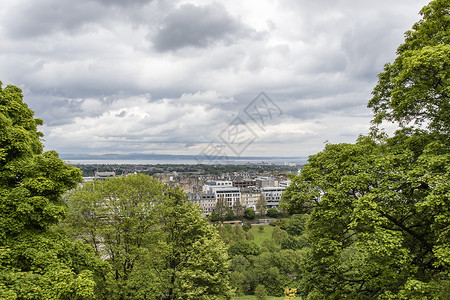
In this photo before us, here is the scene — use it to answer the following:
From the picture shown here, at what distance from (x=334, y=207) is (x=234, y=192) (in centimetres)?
10091

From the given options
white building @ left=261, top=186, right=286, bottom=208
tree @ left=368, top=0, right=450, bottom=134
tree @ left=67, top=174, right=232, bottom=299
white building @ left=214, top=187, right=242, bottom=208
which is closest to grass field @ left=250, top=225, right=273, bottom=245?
white building @ left=214, top=187, right=242, bottom=208

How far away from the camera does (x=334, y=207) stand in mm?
11789

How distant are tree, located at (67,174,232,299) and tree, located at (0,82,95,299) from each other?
7.02 meters

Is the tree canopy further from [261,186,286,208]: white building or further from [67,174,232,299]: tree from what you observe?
[261,186,286,208]: white building

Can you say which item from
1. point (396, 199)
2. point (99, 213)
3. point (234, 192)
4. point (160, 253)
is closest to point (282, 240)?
point (160, 253)

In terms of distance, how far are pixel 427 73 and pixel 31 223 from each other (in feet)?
56.6

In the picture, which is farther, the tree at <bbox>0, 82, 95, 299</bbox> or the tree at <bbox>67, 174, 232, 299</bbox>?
the tree at <bbox>67, 174, 232, 299</bbox>

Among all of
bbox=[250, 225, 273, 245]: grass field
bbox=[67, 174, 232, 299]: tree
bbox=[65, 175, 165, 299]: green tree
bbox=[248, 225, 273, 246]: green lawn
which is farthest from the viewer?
bbox=[250, 225, 273, 245]: grass field

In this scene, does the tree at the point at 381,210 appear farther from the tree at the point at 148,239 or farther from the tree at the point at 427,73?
the tree at the point at 148,239

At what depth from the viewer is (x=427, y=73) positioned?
10195 mm

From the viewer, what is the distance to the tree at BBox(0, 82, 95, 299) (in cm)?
886

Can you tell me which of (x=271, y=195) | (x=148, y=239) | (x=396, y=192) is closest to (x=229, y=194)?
(x=271, y=195)

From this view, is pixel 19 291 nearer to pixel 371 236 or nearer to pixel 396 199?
pixel 371 236

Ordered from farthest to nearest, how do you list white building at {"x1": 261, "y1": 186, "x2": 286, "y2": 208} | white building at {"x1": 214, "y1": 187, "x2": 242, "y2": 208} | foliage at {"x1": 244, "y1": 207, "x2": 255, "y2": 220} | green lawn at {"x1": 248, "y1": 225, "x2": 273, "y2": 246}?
white building at {"x1": 261, "y1": 186, "x2": 286, "y2": 208}
white building at {"x1": 214, "y1": 187, "x2": 242, "y2": 208}
foliage at {"x1": 244, "y1": 207, "x2": 255, "y2": 220}
green lawn at {"x1": 248, "y1": 225, "x2": 273, "y2": 246}
